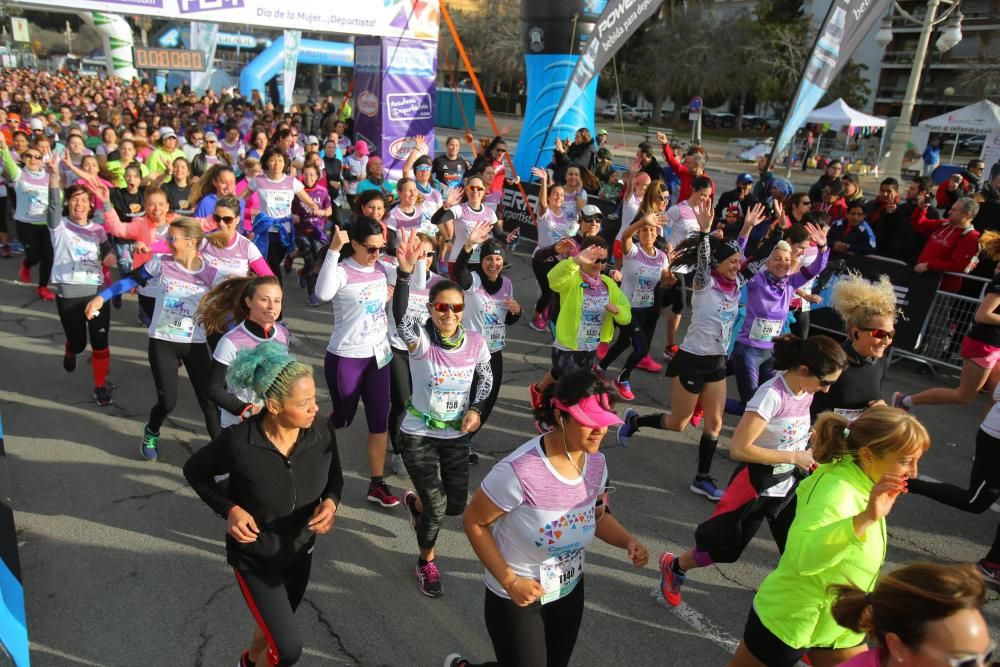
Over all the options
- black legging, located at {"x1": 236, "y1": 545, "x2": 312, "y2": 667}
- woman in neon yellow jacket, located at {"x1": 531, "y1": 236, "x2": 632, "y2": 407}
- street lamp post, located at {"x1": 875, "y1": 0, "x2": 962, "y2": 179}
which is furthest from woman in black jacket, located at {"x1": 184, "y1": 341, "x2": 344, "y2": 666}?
street lamp post, located at {"x1": 875, "y1": 0, "x2": 962, "y2": 179}

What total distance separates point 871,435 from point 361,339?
3.16 meters

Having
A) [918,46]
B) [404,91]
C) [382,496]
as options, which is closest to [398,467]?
[382,496]

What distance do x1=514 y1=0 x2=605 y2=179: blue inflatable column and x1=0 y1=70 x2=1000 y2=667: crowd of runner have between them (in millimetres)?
6341

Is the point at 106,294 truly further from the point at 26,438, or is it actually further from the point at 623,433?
the point at 623,433

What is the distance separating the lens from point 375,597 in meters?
4.07

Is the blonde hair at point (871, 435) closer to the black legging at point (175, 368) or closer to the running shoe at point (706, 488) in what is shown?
the running shoe at point (706, 488)

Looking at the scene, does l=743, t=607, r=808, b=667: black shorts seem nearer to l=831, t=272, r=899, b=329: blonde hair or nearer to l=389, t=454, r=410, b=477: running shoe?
l=831, t=272, r=899, b=329: blonde hair

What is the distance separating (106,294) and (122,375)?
1.97m

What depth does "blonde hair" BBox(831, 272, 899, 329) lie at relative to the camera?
4051 mm

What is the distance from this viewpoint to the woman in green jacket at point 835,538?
2.59m

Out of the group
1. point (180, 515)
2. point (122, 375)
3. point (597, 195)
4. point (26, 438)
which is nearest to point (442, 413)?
point (180, 515)

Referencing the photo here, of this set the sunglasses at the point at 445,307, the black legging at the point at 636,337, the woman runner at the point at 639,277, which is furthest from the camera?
the black legging at the point at 636,337

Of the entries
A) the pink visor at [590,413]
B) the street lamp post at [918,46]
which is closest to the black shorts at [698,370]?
the pink visor at [590,413]

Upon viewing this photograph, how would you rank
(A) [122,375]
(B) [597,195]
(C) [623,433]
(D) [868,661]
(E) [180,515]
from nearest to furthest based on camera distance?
1. (D) [868,661]
2. (E) [180,515]
3. (C) [623,433]
4. (A) [122,375]
5. (B) [597,195]
